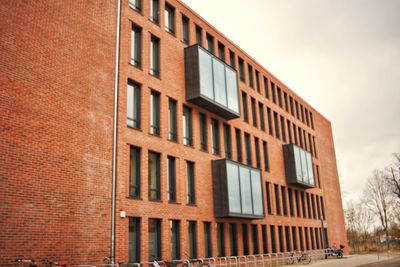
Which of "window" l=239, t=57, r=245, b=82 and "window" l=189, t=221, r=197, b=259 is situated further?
"window" l=239, t=57, r=245, b=82

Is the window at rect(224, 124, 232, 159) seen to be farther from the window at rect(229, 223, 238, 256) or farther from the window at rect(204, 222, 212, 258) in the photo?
the window at rect(204, 222, 212, 258)

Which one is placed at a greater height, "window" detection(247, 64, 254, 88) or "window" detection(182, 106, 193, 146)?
"window" detection(247, 64, 254, 88)

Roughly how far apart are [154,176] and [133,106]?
11.2 feet

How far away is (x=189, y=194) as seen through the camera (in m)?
21.4

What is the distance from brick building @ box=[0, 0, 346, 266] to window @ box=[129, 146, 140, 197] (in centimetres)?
5

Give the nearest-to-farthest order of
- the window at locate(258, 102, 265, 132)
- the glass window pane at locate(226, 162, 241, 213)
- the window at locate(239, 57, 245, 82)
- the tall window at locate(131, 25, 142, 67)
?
the tall window at locate(131, 25, 142, 67)
the glass window pane at locate(226, 162, 241, 213)
the window at locate(239, 57, 245, 82)
the window at locate(258, 102, 265, 132)

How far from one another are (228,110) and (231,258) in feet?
27.4

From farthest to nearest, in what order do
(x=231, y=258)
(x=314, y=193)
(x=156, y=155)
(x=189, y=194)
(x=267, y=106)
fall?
(x=314, y=193) → (x=267, y=106) → (x=231, y=258) → (x=189, y=194) → (x=156, y=155)

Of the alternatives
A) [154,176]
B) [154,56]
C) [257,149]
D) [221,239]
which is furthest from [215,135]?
[154,176]

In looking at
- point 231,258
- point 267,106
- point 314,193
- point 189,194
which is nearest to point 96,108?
point 189,194

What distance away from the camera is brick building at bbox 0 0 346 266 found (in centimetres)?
1400

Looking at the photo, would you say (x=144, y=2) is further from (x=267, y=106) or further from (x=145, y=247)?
(x=267, y=106)

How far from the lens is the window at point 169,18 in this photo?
2351cm

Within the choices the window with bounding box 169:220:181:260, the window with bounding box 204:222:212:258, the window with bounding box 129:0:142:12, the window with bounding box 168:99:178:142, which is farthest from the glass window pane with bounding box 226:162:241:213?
the window with bounding box 129:0:142:12
